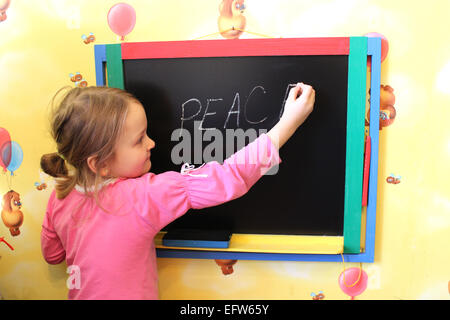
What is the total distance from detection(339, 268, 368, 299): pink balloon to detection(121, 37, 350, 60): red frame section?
629 millimetres

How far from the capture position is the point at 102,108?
83 centimetres

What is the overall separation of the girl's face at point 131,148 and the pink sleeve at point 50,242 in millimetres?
234

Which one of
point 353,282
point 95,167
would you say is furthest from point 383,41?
point 95,167

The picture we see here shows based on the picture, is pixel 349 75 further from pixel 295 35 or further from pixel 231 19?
pixel 231 19

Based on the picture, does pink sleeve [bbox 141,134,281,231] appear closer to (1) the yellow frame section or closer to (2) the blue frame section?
(1) the yellow frame section

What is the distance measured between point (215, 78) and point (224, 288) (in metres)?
0.64

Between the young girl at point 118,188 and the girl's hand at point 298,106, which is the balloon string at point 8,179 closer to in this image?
the young girl at point 118,188

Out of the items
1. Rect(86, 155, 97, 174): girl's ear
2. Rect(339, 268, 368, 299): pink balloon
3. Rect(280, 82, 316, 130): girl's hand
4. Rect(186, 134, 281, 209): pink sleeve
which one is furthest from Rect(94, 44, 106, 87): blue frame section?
Rect(339, 268, 368, 299): pink balloon

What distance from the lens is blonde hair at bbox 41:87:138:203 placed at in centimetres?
81

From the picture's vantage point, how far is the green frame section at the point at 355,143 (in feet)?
3.04

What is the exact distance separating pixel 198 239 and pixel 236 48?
1.76 feet

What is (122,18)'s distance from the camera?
103 cm
